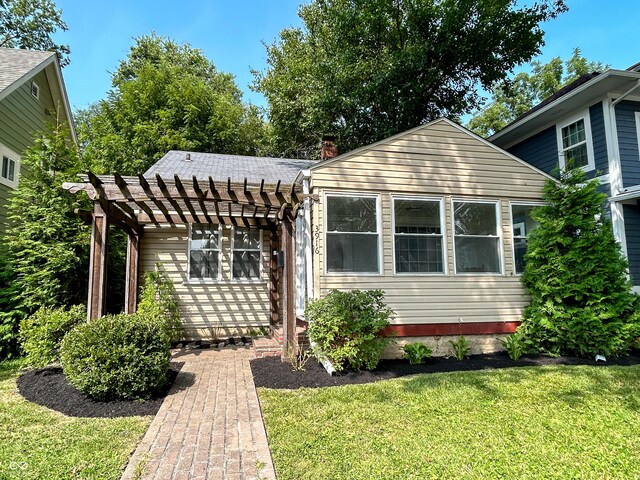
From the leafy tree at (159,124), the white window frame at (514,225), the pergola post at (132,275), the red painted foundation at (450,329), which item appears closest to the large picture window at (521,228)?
the white window frame at (514,225)

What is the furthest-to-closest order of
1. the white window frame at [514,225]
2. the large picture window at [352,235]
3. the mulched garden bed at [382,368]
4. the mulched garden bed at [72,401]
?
the white window frame at [514,225] < the large picture window at [352,235] < the mulched garden bed at [382,368] < the mulched garden bed at [72,401]

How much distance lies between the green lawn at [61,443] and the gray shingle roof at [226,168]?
5.99 m

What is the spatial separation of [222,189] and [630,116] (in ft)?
31.6

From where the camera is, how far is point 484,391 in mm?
4859

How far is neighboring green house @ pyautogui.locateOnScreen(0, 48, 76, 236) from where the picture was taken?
381 inches

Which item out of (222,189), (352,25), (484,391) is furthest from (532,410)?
(352,25)

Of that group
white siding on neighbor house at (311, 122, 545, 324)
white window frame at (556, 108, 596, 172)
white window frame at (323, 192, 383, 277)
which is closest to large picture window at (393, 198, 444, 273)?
white siding on neighbor house at (311, 122, 545, 324)

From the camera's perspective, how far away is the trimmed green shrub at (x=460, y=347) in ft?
22.4

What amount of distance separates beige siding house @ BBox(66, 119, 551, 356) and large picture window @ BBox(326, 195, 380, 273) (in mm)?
19

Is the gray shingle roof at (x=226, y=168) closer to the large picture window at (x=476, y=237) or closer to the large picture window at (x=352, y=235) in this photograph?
the large picture window at (x=352, y=235)

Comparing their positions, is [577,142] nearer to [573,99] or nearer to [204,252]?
[573,99]

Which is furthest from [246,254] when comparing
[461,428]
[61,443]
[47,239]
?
[461,428]

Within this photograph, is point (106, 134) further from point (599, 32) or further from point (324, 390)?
point (599, 32)

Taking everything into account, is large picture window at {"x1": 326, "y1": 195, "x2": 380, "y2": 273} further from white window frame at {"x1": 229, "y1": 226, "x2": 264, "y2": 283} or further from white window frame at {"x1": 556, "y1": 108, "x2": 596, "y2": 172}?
white window frame at {"x1": 556, "y1": 108, "x2": 596, "y2": 172}
